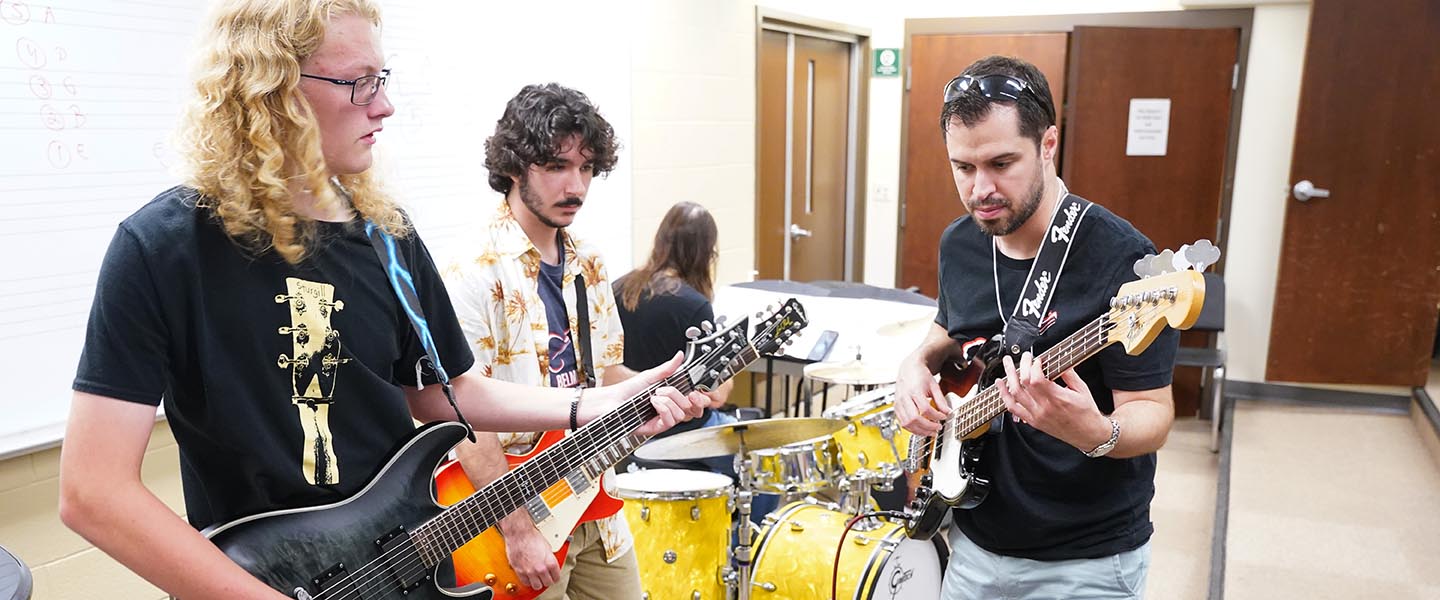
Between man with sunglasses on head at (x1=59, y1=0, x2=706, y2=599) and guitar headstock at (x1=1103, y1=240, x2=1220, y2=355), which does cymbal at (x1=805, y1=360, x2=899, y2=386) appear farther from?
man with sunglasses on head at (x1=59, y1=0, x2=706, y2=599)

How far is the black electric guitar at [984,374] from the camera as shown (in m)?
1.40

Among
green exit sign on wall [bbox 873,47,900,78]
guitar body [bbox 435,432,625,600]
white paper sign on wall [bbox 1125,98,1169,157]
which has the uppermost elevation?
green exit sign on wall [bbox 873,47,900,78]

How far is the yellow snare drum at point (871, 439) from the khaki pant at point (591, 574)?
36.0 inches

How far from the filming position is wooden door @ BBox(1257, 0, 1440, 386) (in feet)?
15.5

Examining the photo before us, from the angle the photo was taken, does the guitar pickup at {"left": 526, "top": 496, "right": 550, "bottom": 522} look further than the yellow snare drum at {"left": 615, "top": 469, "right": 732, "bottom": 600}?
No

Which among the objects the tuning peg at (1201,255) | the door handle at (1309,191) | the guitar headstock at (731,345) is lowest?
the guitar headstock at (731,345)

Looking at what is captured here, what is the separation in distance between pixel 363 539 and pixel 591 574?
2.35 feet

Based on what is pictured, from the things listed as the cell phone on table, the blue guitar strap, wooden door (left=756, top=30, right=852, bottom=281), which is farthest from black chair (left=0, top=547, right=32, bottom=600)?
wooden door (left=756, top=30, right=852, bottom=281)

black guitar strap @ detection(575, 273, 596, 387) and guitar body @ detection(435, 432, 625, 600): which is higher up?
black guitar strap @ detection(575, 273, 596, 387)

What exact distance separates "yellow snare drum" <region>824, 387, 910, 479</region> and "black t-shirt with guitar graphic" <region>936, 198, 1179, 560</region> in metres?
1.13

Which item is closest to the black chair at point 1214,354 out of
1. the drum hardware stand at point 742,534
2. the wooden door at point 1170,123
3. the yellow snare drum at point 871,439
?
the wooden door at point 1170,123

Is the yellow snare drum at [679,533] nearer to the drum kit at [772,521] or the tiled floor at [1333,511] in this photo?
the drum kit at [772,521]

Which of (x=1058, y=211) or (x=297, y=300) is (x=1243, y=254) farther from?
(x=297, y=300)

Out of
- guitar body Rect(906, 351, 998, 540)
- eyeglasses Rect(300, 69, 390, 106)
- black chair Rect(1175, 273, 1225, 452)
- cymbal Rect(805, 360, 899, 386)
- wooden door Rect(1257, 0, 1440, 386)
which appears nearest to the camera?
eyeglasses Rect(300, 69, 390, 106)
